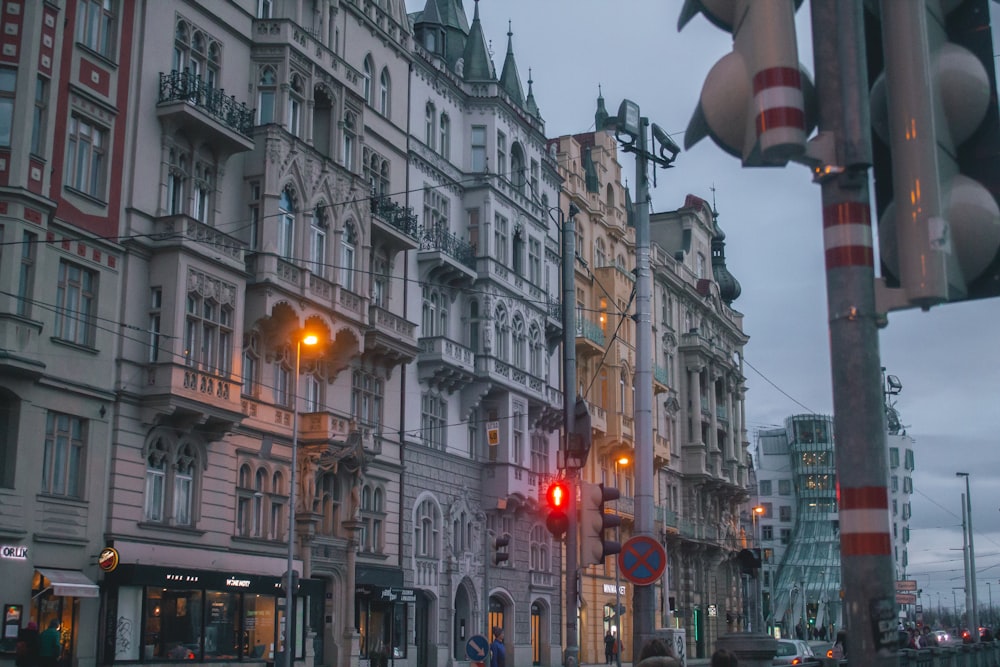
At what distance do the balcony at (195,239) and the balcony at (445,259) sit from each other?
42.4ft

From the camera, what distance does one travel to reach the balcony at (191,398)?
1232 inches

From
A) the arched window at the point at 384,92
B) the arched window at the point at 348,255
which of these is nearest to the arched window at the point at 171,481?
the arched window at the point at 348,255

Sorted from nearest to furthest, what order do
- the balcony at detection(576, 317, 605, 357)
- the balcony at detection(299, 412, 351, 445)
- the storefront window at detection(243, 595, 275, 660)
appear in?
the storefront window at detection(243, 595, 275, 660) → the balcony at detection(299, 412, 351, 445) → the balcony at detection(576, 317, 605, 357)

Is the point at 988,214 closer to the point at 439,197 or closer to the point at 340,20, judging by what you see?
the point at 340,20

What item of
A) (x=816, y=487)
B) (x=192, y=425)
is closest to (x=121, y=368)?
(x=192, y=425)

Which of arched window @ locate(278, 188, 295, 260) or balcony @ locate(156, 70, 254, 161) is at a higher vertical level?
balcony @ locate(156, 70, 254, 161)

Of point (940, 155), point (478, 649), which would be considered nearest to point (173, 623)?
point (478, 649)

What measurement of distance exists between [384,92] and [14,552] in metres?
23.5

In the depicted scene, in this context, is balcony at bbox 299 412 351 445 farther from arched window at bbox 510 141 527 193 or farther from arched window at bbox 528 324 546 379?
arched window at bbox 510 141 527 193

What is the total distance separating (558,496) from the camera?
1888 cm

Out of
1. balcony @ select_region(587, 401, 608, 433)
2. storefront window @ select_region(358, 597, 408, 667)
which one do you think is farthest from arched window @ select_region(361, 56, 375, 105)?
balcony @ select_region(587, 401, 608, 433)

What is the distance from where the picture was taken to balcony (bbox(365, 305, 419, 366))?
41500mm

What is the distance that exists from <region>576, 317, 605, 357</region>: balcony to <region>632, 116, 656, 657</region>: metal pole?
125 feet

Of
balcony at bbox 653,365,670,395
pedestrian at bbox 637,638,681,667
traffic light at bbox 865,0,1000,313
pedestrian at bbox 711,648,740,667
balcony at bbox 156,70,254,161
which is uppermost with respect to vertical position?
balcony at bbox 156,70,254,161
